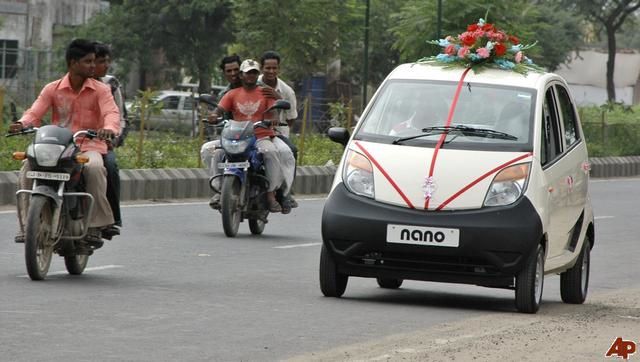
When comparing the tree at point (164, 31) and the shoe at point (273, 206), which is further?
the tree at point (164, 31)

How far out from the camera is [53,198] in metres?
11.2

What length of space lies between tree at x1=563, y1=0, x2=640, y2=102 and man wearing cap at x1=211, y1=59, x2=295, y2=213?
68615 mm

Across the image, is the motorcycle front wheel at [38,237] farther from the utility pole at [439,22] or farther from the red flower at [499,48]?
the utility pole at [439,22]

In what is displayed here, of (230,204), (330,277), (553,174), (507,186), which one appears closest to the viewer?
(507,186)

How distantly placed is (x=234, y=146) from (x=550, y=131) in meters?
5.55

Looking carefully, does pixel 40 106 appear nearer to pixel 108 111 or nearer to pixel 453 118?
pixel 108 111

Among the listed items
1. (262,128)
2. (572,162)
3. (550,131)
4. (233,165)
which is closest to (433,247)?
(550,131)

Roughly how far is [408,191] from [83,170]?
2.45 meters

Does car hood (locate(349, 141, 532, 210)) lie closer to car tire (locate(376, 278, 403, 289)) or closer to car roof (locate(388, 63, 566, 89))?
car roof (locate(388, 63, 566, 89))

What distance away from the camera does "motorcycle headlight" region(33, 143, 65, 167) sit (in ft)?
36.6

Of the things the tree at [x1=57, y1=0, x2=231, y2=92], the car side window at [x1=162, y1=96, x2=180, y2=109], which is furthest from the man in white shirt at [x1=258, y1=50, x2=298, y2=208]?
the tree at [x1=57, y1=0, x2=231, y2=92]

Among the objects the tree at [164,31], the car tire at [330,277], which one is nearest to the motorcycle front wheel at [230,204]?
the car tire at [330,277]

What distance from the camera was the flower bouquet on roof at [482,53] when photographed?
A: 39.1 feet

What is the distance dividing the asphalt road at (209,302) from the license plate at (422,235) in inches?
17.4
